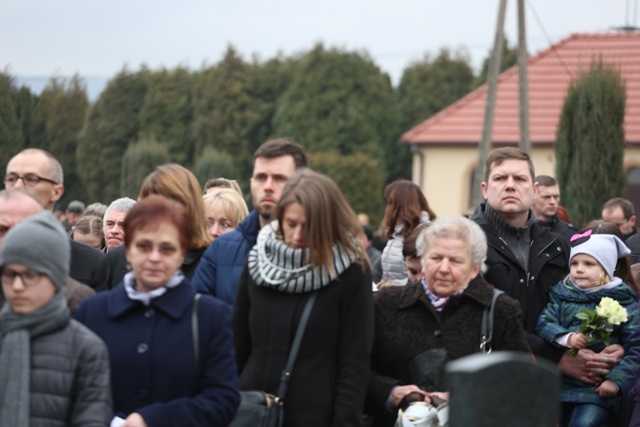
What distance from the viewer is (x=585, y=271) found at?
7.39m

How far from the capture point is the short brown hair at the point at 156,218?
5156mm

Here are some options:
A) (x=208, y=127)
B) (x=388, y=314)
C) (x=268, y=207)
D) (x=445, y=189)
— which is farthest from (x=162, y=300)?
(x=208, y=127)

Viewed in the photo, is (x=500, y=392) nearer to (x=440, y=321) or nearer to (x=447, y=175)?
(x=440, y=321)

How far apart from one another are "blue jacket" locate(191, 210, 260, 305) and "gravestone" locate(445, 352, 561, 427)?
248 cm

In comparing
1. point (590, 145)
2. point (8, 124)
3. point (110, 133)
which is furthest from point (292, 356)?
point (110, 133)

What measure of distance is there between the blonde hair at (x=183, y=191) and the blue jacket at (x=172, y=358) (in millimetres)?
1228

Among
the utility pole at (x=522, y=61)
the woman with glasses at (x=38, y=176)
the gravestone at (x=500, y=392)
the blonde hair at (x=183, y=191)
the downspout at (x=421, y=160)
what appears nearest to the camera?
the gravestone at (x=500, y=392)

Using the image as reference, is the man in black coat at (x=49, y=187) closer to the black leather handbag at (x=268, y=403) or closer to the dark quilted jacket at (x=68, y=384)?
the black leather handbag at (x=268, y=403)

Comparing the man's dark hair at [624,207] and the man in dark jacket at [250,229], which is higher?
the man in dark jacket at [250,229]

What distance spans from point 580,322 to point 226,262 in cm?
243

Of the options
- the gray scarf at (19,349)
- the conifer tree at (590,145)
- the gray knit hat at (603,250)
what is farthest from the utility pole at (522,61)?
the gray scarf at (19,349)

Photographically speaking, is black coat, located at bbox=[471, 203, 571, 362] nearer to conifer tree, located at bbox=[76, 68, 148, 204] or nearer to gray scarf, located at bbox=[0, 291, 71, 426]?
gray scarf, located at bbox=[0, 291, 71, 426]

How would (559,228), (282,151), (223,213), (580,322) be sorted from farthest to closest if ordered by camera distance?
(559,228)
(223,213)
(580,322)
(282,151)

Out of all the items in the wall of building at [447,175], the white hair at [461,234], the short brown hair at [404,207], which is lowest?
the wall of building at [447,175]
